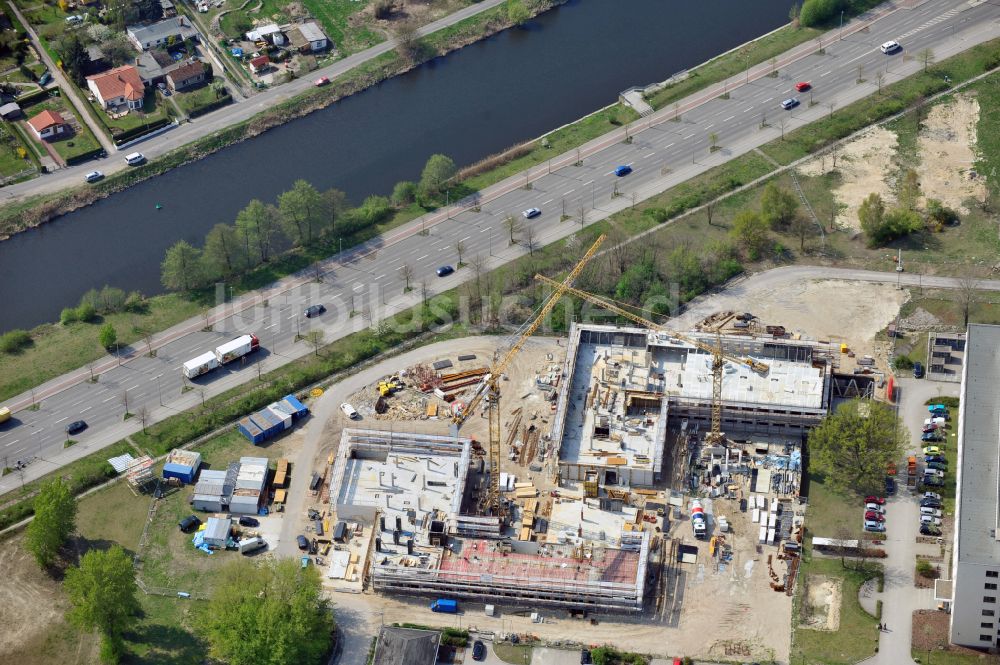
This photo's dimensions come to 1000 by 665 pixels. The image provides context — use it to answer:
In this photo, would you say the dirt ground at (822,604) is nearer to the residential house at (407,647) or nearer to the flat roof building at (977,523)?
the flat roof building at (977,523)

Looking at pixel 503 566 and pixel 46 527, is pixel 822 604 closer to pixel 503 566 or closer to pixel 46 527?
pixel 503 566

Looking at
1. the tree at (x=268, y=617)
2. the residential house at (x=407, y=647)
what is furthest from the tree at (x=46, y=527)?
the residential house at (x=407, y=647)

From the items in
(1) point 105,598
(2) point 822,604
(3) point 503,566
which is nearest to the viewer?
(1) point 105,598

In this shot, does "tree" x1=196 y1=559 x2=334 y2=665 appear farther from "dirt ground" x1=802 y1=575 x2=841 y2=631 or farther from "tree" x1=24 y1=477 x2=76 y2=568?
"dirt ground" x1=802 y1=575 x2=841 y2=631

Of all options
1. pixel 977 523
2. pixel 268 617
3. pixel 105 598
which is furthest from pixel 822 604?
pixel 105 598

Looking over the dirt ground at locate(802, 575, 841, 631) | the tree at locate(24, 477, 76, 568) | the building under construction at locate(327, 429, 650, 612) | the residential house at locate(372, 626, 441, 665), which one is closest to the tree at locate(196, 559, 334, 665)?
the residential house at locate(372, 626, 441, 665)
